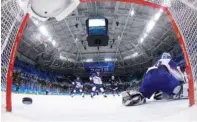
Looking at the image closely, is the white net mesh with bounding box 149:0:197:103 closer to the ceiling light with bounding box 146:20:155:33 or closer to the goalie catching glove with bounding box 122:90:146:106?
the goalie catching glove with bounding box 122:90:146:106

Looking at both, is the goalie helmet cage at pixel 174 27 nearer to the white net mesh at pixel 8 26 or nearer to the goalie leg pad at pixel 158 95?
the white net mesh at pixel 8 26

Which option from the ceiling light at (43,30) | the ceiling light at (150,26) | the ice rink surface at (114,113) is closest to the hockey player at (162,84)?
the ice rink surface at (114,113)

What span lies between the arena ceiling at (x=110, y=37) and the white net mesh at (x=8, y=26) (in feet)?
23.9

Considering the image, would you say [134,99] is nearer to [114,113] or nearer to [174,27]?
[114,113]

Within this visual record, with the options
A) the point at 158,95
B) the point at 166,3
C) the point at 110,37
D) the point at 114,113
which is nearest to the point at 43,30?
the point at 110,37

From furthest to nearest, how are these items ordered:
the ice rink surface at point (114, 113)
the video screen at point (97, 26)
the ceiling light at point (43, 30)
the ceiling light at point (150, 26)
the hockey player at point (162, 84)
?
the ceiling light at point (43, 30) → the ceiling light at point (150, 26) → the video screen at point (97, 26) → the hockey player at point (162, 84) → the ice rink surface at point (114, 113)

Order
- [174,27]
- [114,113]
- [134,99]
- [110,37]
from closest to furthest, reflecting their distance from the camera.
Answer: [174,27] < [114,113] < [134,99] < [110,37]

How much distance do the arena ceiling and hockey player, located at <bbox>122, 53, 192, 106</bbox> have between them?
21.4 feet

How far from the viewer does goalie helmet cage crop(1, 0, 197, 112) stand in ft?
8.10

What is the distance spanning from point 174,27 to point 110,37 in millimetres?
12069

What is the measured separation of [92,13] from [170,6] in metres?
8.35

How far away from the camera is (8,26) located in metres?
2.71

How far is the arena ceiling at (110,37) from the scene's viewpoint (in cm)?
1073

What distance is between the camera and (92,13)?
35.2ft
